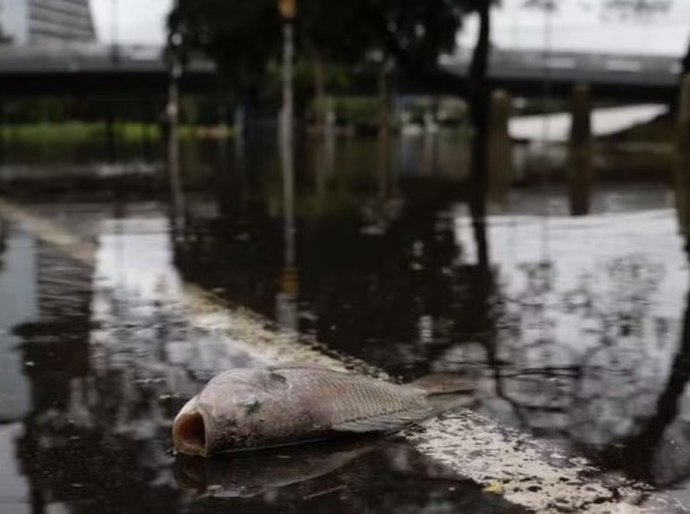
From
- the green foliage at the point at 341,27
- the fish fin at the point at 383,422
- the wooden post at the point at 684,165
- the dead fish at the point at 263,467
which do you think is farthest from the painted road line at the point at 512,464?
the green foliage at the point at 341,27

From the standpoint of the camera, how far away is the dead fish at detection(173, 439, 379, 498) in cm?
388

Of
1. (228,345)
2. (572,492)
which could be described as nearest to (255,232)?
(228,345)

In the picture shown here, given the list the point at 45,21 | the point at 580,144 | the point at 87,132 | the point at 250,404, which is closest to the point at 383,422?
the point at 250,404

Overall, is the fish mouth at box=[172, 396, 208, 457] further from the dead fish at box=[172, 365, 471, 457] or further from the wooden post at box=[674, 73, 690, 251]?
the wooden post at box=[674, 73, 690, 251]

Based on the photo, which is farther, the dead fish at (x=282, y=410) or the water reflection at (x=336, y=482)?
the dead fish at (x=282, y=410)

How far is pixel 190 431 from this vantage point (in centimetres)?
425

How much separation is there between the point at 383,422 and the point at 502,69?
63.2 metres

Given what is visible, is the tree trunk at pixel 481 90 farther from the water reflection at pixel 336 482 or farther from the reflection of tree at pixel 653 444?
the water reflection at pixel 336 482

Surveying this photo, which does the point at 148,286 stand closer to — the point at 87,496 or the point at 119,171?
the point at 87,496

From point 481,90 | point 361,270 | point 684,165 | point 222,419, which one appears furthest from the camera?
point 481,90

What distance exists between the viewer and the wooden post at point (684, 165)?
12.6m

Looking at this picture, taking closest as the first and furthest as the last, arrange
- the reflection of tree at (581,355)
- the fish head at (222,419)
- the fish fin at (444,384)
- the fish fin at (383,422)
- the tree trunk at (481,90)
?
A: the fish head at (222,419) < the fish fin at (383,422) < the reflection of tree at (581,355) < the fish fin at (444,384) < the tree trunk at (481,90)

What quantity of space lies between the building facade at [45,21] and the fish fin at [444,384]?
1898 inches

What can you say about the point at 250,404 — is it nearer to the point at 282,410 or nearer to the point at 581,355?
the point at 282,410
